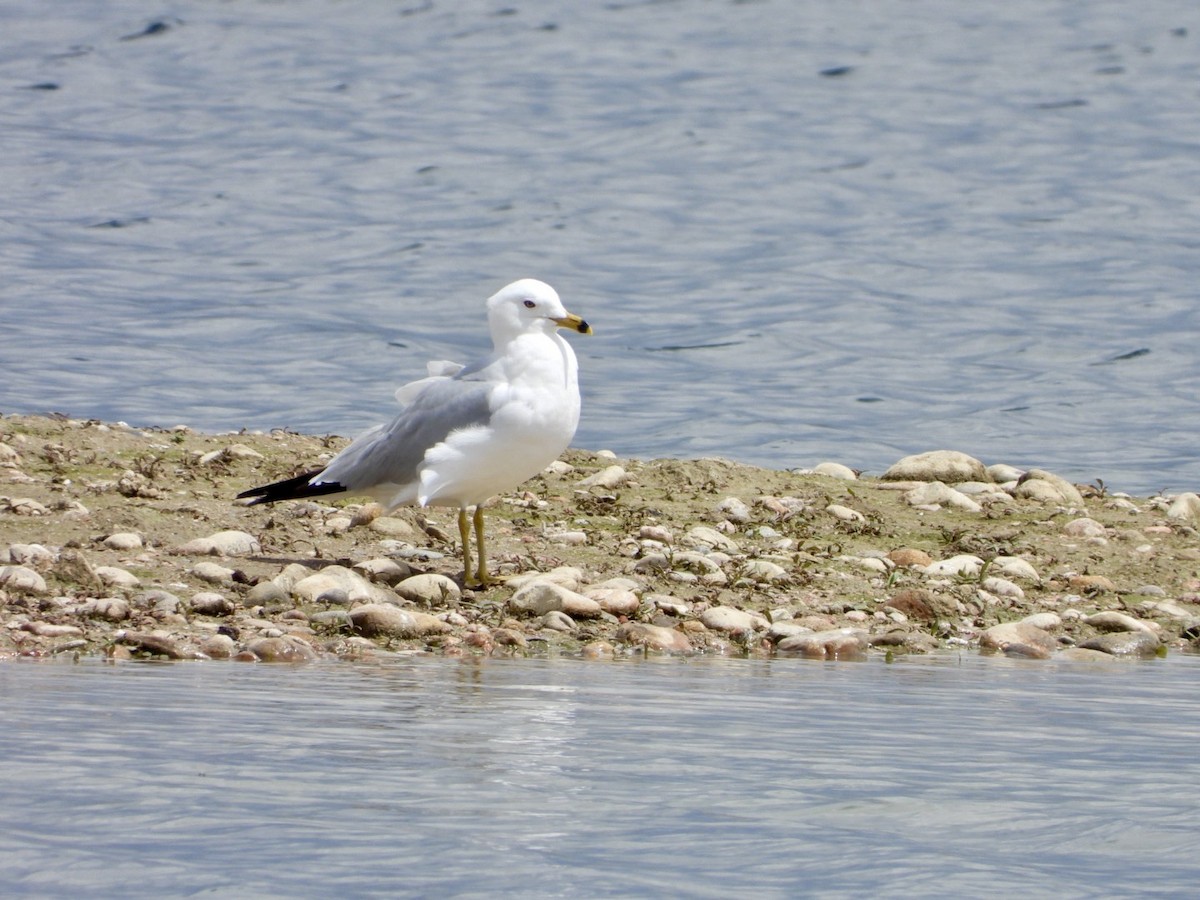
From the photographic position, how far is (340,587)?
22.8ft

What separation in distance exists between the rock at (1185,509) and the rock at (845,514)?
7.03 ft

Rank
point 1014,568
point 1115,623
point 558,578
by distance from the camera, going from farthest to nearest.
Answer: point 1014,568 → point 1115,623 → point 558,578

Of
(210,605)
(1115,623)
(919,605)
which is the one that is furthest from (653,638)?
(1115,623)

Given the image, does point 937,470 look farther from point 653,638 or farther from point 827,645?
point 653,638

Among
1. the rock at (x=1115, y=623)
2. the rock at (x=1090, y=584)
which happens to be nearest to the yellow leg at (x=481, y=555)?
the rock at (x=1115, y=623)

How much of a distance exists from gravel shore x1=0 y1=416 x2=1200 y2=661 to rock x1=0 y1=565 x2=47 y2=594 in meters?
0.01

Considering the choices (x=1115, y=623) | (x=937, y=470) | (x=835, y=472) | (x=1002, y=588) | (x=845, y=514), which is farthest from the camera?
(x=835, y=472)

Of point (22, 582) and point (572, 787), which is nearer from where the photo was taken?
point (572, 787)

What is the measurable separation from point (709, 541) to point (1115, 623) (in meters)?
2.07

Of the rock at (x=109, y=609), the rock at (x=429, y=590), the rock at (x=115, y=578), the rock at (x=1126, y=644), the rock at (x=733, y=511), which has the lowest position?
the rock at (x=733, y=511)

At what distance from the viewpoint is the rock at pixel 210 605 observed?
6.62 meters

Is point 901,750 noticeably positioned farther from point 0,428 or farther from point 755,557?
point 0,428

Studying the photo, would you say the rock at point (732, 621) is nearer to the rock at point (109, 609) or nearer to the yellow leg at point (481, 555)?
Answer: the yellow leg at point (481, 555)

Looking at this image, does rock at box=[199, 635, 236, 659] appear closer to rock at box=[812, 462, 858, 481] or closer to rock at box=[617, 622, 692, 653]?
rock at box=[617, 622, 692, 653]
